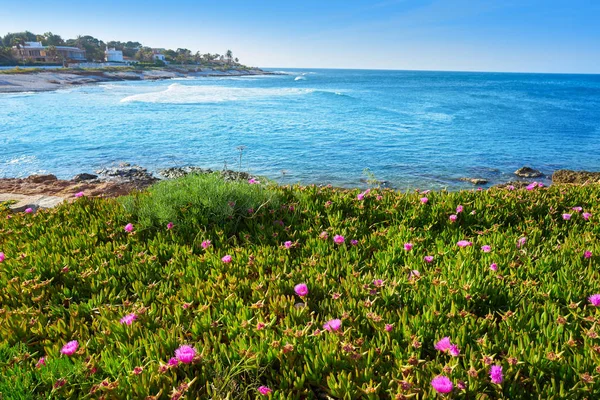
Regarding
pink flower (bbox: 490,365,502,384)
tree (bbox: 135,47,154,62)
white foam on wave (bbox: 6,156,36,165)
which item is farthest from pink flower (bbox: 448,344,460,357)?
tree (bbox: 135,47,154,62)

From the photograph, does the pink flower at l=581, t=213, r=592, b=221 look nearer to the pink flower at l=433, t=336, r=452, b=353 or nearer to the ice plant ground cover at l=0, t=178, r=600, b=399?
the ice plant ground cover at l=0, t=178, r=600, b=399

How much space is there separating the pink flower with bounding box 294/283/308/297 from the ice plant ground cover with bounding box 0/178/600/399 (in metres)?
0.02

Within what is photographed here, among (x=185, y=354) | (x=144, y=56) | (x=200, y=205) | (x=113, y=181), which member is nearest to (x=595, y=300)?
(x=185, y=354)

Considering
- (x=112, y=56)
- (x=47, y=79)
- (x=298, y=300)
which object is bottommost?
(x=298, y=300)

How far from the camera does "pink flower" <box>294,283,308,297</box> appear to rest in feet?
9.98

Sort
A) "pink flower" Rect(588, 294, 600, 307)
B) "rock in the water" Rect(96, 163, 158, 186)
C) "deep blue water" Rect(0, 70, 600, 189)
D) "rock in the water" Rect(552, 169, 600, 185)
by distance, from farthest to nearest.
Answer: "deep blue water" Rect(0, 70, 600, 189)
"rock in the water" Rect(552, 169, 600, 185)
"rock in the water" Rect(96, 163, 158, 186)
"pink flower" Rect(588, 294, 600, 307)

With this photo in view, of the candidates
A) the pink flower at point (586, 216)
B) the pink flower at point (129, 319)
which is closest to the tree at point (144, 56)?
the pink flower at point (586, 216)

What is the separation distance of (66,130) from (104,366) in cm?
2618

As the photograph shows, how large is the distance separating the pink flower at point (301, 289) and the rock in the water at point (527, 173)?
15889 mm

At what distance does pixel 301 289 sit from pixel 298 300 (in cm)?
18

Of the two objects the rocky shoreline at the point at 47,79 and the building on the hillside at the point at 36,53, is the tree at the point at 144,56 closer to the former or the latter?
the building on the hillside at the point at 36,53

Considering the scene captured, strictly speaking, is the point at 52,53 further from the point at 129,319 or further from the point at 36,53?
the point at 129,319

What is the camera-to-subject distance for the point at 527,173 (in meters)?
16.4

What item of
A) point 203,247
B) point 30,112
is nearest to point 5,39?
point 30,112
